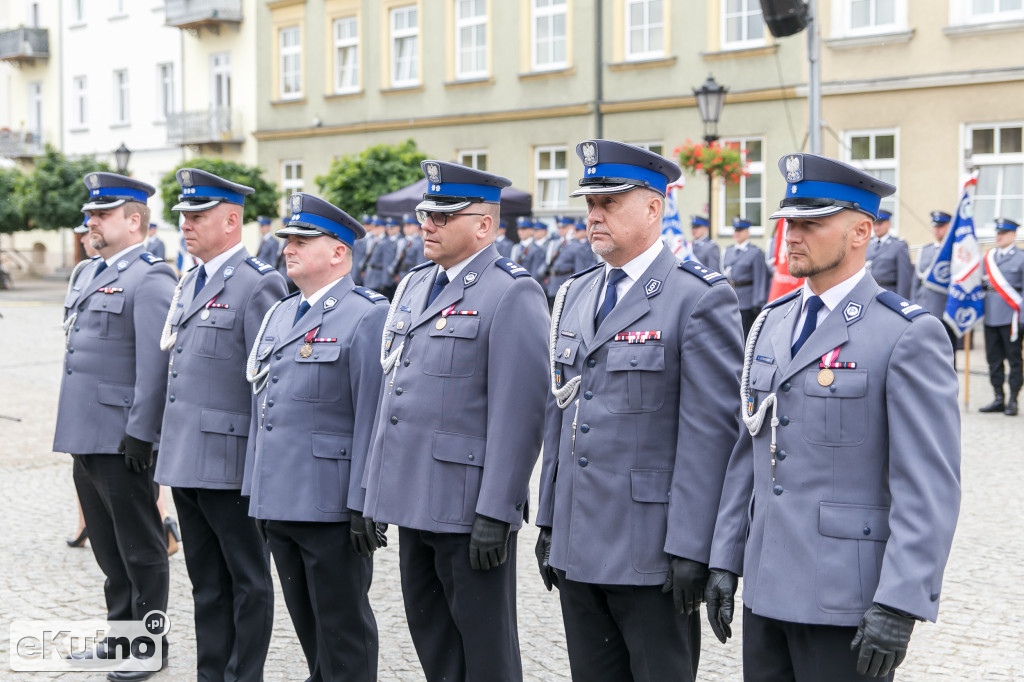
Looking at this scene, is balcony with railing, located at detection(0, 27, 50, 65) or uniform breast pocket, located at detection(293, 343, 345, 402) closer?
uniform breast pocket, located at detection(293, 343, 345, 402)

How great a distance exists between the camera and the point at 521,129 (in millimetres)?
27938

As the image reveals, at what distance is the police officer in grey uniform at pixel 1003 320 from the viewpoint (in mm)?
13180

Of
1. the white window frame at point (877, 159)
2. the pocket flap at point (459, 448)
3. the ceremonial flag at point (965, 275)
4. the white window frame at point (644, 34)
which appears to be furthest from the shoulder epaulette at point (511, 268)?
the white window frame at point (644, 34)

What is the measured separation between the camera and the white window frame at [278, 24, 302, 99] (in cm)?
3366

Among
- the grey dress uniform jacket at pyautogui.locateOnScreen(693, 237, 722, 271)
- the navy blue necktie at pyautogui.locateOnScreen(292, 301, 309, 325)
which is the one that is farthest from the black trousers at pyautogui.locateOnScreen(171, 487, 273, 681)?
the grey dress uniform jacket at pyautogui.locateOnScreen(693, 237, 722, 271)

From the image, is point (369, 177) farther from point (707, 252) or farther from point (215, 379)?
point (215, 379)

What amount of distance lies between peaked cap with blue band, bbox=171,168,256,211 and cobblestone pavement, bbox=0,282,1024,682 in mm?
2057

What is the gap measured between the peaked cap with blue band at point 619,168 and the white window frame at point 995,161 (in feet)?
60.4

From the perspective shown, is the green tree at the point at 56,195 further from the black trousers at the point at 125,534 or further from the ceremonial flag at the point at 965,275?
the black trousers at the point at 125,534

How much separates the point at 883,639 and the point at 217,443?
2904mm

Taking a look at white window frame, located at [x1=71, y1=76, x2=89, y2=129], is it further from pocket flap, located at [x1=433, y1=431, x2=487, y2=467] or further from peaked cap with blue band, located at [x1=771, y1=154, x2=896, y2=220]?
peaked cap with blue band, located at [x1=771, y1=154, x2=896, y2=220]

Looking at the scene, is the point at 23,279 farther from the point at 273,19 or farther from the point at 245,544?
the point at 245,544

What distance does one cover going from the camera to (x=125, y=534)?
17.7 feet

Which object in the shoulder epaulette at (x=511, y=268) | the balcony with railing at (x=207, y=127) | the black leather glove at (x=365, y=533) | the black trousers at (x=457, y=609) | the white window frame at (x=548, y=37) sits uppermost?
the white window frame at (x=548, y=37)
